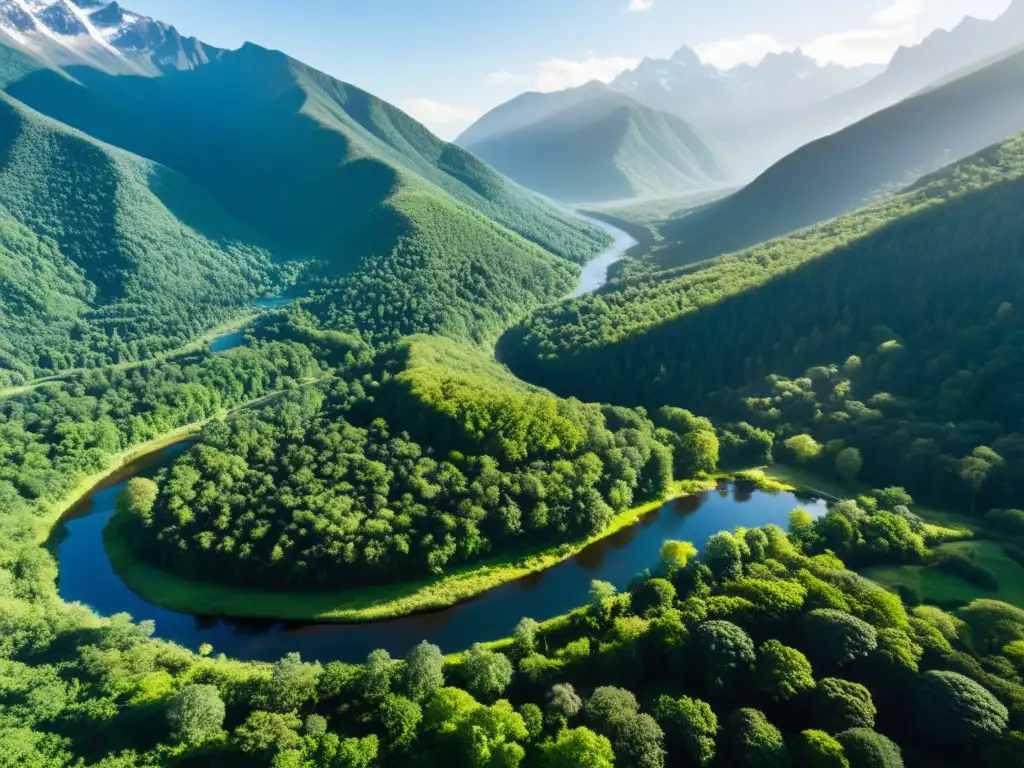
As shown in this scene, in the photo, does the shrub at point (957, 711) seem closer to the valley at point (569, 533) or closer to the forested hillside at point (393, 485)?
the valley at point (569, 533)

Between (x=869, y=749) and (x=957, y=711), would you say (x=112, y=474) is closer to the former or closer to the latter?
(x=869, y=749)

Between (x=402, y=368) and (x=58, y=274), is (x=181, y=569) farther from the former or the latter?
(x=58, y=274)

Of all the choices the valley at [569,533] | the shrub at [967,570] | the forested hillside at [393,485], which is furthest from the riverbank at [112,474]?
the shrub at [967,570]

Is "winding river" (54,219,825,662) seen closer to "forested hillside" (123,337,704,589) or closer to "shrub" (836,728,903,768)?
"forested hillside" (123,337,704,589)

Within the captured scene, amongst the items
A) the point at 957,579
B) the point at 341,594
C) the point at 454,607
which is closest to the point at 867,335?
the point at 957,579

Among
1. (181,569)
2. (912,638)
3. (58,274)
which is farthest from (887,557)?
(58,274)

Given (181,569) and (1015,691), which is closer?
(1015,691)
